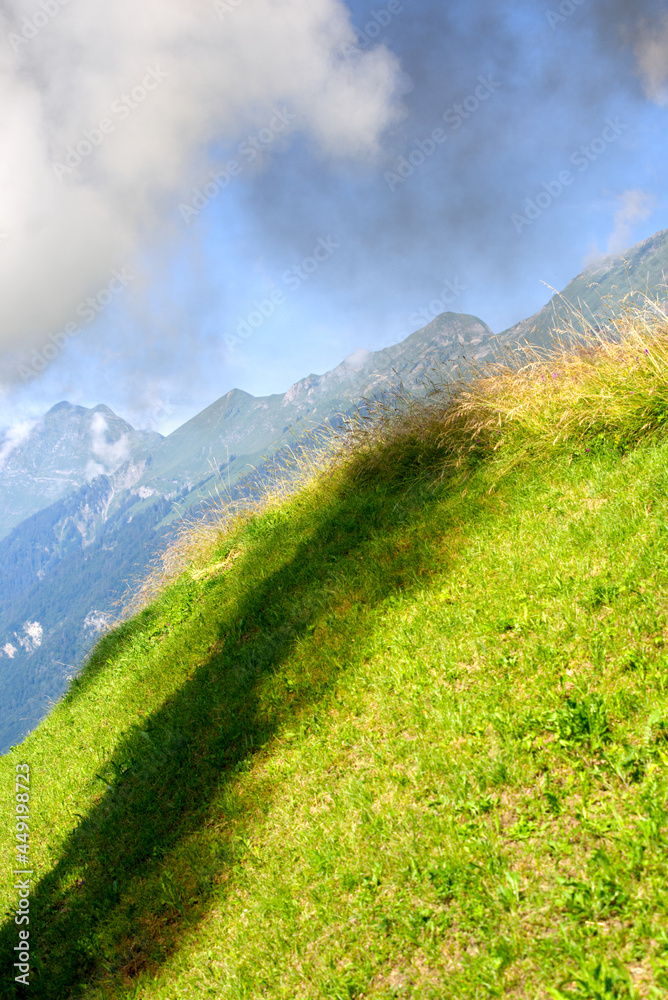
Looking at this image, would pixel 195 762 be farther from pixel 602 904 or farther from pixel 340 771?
pixel 602 904

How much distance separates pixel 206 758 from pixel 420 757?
209cm

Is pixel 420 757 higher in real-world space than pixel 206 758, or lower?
lower

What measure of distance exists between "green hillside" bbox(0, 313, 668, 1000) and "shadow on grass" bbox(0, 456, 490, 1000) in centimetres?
3

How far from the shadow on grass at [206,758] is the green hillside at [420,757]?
3 cm

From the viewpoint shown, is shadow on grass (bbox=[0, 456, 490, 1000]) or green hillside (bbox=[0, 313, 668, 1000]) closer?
green hillside (bbox=[0, 313, 668, 1000])

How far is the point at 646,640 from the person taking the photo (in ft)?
10.6

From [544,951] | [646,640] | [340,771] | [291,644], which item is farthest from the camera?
[291,644]

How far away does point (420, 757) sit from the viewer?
3.27 metres

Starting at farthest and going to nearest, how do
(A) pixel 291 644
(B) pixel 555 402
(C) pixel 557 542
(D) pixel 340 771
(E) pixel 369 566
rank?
(B) pixel 555 402 < (E) pixel 369 566 < (A) pixel 291 644 < (C) pixel 557 542 < (D) pixel 340 771

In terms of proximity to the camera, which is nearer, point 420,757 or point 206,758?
point 420,757

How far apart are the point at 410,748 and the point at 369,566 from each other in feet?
7.74

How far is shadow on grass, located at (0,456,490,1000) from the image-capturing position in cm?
358

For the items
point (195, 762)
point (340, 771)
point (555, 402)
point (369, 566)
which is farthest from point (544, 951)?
point (555, 402)

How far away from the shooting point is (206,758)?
4.53 meters
